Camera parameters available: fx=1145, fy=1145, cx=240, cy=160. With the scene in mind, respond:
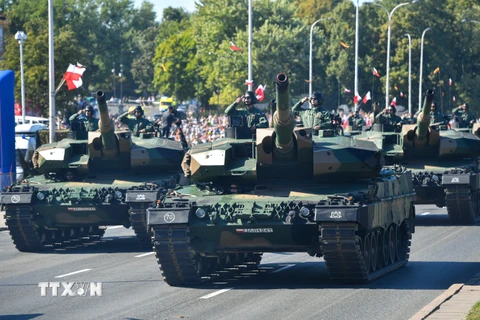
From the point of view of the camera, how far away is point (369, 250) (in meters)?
17.9

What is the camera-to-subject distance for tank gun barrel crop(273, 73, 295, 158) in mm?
15969

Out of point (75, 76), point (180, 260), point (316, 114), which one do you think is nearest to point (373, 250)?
point (180, 260)

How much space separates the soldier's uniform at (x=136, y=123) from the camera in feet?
87.5

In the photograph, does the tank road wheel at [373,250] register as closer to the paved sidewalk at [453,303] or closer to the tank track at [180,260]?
the paved sidewalk at [453,303]

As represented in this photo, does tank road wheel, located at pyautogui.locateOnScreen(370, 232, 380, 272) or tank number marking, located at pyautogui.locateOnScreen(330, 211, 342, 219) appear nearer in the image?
tank number marking, located at pyautogui.locateOnScreen(330, 211, 342, 219)

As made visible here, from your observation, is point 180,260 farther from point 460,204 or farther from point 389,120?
point 389,120

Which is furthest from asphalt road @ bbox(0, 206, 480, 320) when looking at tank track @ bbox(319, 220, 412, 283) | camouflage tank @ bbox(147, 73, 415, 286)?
camouflage tank @ bbox(147, 73, 415, 286)

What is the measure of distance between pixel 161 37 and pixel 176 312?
114791mm

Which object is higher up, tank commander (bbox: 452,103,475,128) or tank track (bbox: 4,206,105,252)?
tank commander (bbox: 452,103,475,128)

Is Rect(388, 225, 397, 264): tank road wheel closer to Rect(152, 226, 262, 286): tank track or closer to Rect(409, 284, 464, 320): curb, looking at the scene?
Rect(152, 226, 262, 286): tank track

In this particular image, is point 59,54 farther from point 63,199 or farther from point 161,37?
point 161,37

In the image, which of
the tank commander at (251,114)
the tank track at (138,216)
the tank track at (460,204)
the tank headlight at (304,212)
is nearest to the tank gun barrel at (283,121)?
the tank headlight at (304,212)

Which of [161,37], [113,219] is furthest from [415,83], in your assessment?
[113,219]

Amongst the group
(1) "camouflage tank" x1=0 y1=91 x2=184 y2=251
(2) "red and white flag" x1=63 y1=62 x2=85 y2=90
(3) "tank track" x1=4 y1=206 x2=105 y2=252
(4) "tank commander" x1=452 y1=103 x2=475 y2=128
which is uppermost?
(2) "red and white flag" x1=63 y1=62 x2=85 y2=90
